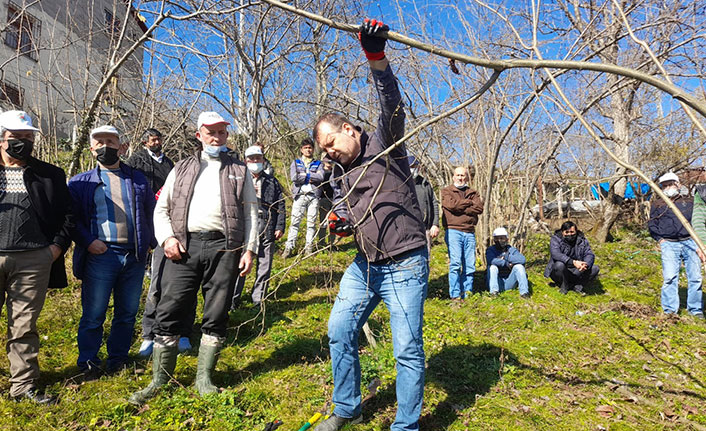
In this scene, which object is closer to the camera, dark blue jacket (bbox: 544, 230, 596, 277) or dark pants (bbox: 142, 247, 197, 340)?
dark pants (bbox: 142, 247, 197, 340)

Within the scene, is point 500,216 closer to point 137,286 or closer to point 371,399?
point 371,399

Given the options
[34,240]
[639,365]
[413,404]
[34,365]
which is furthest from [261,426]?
[639,365]

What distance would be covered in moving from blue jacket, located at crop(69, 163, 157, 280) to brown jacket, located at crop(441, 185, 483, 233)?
392 centimetres

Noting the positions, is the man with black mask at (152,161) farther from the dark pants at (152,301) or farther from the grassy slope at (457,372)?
the grassy slope at (457,372)

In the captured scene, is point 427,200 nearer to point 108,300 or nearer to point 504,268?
point 504,268

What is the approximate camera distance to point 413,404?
241cm

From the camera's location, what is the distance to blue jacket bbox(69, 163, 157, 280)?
3266mm

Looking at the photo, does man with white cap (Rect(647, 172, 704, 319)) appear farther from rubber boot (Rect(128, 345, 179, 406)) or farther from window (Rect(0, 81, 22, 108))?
window (Rect(0, 81, 22, 108))

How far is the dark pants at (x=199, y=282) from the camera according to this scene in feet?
9.48

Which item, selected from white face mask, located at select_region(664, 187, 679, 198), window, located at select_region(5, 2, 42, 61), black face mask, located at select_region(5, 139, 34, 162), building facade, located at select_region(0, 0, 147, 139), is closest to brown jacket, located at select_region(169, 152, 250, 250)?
black face mask, located at select_region(5, 139, 34, 162)

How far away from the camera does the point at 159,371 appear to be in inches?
116

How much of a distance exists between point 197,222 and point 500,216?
5.97 metres

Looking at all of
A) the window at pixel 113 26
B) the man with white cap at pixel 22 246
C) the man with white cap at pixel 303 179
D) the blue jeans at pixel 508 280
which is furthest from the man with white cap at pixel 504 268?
the window at pixel 113 26

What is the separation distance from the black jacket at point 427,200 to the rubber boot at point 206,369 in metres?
3.72
